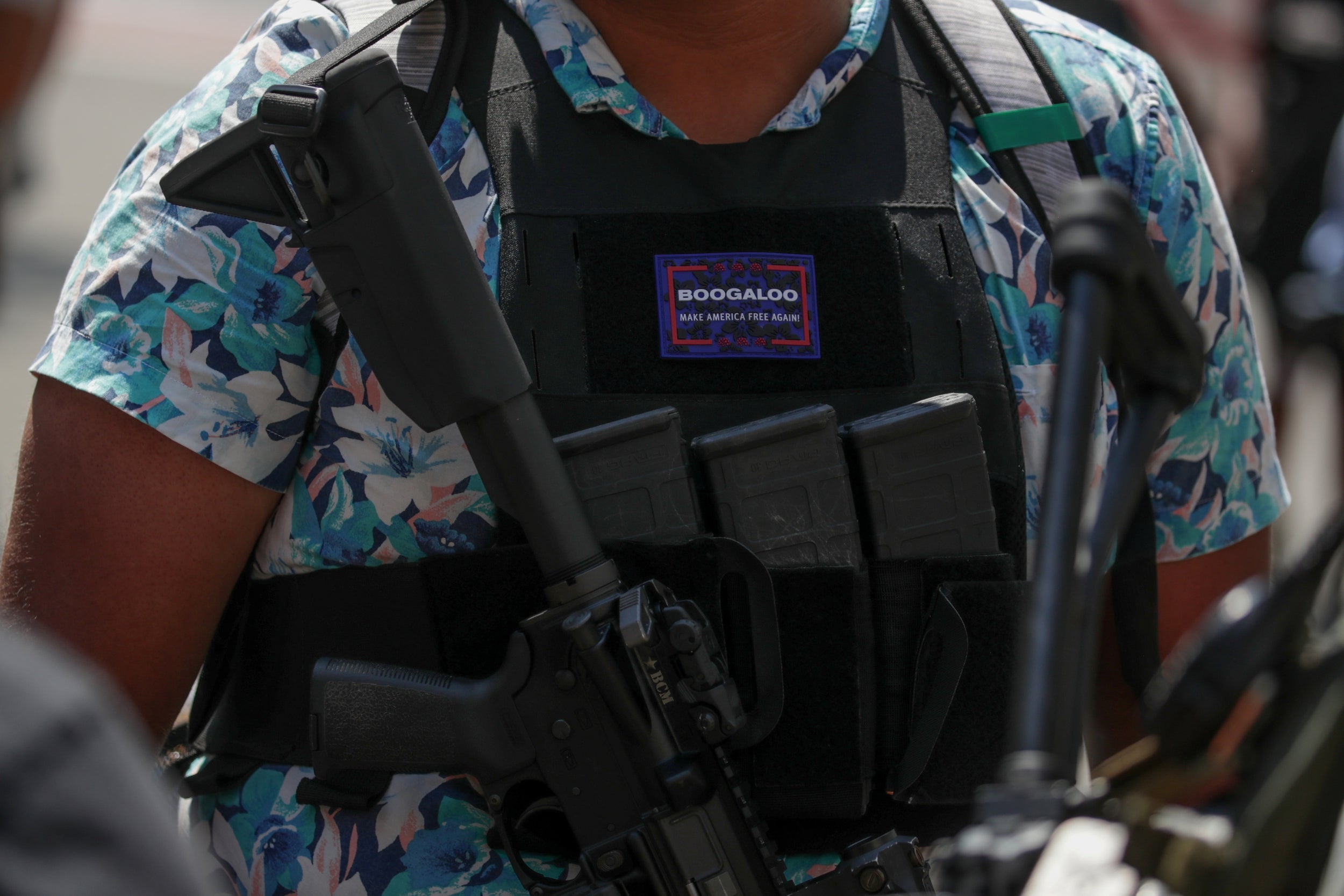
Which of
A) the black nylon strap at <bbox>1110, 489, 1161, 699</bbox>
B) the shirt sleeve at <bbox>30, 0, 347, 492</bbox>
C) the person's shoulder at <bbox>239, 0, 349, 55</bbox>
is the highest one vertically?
the person's shoulder at <bbox>239, 0, 349, 55</bbox>

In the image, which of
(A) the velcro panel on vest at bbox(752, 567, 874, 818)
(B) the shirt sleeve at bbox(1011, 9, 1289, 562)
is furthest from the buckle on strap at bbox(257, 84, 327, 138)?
(B) the shirt sleeve at bbox(1011, 9, 1289, 562)

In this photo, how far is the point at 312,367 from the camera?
1386 millimetres

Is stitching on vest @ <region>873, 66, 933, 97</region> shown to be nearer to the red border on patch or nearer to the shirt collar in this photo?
the shirt collar

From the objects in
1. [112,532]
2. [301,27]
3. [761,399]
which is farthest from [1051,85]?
[112,532]

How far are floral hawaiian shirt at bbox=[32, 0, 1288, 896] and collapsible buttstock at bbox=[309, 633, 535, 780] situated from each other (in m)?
0.07

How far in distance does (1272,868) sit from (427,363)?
0.85 metres

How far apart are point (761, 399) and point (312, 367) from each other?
0.45 m

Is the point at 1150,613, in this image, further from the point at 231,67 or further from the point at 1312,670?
the point at 231,67

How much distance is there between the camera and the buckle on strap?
1248 millimetres

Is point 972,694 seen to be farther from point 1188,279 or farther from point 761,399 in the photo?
point 1188,279

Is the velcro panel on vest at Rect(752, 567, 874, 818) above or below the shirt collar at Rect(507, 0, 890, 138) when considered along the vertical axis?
below

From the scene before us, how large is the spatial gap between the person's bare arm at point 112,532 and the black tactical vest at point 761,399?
Result: 113mm

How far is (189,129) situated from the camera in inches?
53.8

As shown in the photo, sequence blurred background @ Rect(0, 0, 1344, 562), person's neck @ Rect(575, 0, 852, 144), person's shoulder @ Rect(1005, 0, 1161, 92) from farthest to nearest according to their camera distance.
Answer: blurred background @ Rect(0, 0, 1344, 562) → person's shoulder @ Rect(1005, 0, 1161, 92) → person's neck @ Rect(575, 0, 852, 144)
